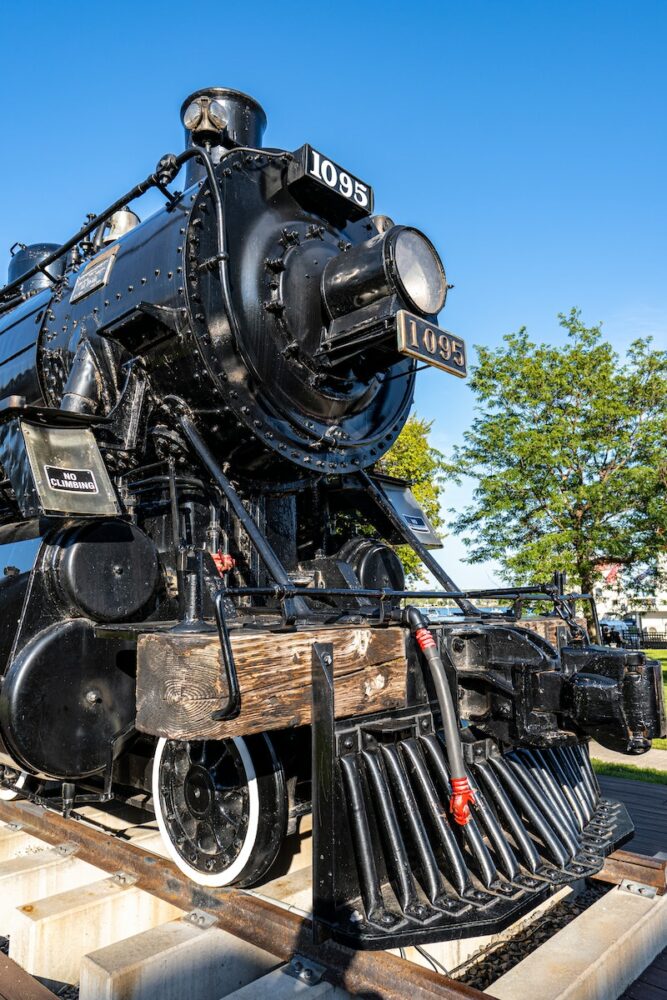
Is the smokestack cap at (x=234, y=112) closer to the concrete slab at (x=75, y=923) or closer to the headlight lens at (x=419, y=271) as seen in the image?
the headlight lens at (x=419, y=271)

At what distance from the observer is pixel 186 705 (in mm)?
2047

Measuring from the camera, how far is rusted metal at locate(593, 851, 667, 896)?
2820mm

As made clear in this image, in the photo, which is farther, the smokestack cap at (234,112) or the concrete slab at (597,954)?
the smokestack cap at (234,112)

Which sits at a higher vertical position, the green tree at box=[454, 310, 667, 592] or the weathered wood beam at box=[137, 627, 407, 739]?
the green tree at box=[454, 310, 667, 592]

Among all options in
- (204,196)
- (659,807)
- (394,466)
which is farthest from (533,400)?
(204,196)

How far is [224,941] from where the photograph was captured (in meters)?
2.26

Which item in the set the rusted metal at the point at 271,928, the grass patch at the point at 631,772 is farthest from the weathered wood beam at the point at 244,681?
the grass patch at the point at 631,772

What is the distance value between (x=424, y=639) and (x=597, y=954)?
1.11 m

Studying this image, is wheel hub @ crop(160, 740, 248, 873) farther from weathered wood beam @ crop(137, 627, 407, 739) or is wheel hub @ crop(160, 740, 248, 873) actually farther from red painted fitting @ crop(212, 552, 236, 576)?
red painted fitting @ crop(212, 552, 236, 576)

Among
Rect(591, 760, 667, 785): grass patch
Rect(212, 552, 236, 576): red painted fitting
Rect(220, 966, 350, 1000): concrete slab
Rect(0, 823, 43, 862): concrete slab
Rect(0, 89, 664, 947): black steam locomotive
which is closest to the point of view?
Rect(220, 966, 350, 1000): concrete slab

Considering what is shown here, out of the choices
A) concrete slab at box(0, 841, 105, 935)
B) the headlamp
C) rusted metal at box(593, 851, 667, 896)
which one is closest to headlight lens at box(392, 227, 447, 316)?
the headlamp

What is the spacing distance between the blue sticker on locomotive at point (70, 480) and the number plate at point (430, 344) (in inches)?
53.1

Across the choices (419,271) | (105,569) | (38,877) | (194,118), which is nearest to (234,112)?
(194,118)

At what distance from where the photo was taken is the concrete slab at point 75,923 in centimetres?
246
